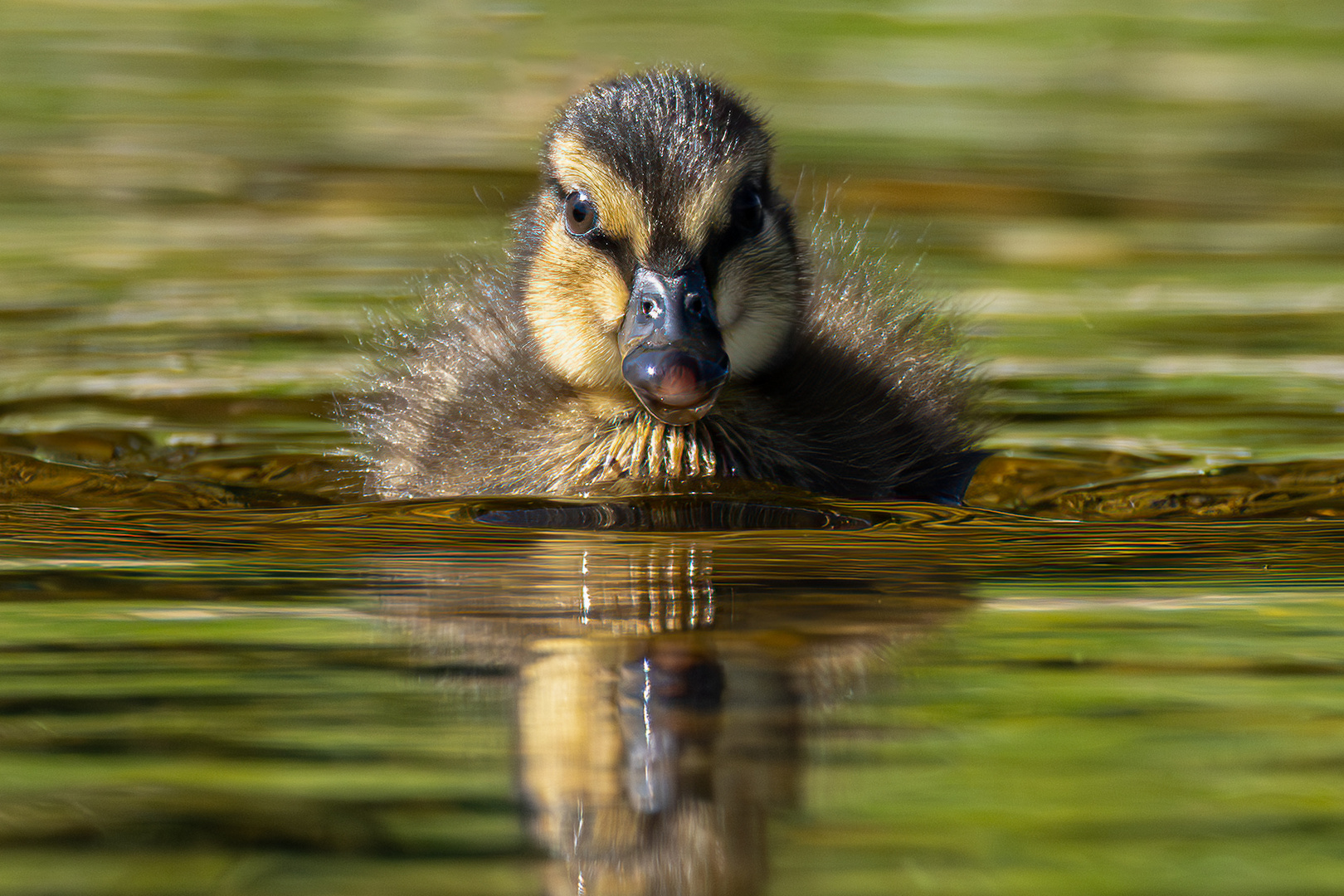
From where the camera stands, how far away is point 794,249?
4.76 meters

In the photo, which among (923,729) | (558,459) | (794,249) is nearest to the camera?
(923,729)

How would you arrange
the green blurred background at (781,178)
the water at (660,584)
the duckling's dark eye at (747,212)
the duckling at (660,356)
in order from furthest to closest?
1. the green blurred background at (781,178)
2. the duckling's dark eye at (747,212)
3. the duckling at (660,356)
4. the water at (660,584)

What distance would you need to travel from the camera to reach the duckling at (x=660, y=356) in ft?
13.6

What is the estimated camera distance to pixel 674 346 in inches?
152

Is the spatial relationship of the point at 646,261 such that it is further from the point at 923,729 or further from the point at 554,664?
the point at 923,729

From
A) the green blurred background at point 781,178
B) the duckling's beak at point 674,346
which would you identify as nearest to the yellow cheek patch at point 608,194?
the duckling's beak at point 674,346

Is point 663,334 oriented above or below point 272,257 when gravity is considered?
below

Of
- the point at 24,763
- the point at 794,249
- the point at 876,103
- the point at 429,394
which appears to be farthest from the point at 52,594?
the point at 876,103

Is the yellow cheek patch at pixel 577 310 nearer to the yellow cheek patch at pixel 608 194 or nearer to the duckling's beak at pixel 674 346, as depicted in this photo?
the yellow cheek patch at pixel 608 194

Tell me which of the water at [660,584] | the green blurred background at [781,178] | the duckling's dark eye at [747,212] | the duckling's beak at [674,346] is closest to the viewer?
the water at [660,584]

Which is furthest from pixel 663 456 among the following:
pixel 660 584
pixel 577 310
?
pixel 660 584

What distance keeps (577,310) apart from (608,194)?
333mm

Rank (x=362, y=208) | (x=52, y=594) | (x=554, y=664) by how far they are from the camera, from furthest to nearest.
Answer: (x=362, y=208) → (x=52, y=594) → (x=554, y=664)

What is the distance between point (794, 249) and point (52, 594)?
2228 millimetres
